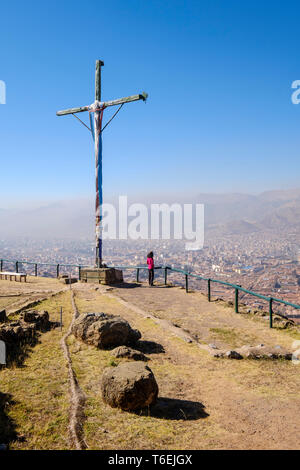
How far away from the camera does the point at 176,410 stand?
17.0 feet

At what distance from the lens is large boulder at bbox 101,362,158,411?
504 centimetres

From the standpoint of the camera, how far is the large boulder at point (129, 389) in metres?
5.04

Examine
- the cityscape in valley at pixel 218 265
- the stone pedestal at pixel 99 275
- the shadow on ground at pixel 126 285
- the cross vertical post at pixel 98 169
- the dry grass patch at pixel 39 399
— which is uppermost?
the cross vertical post at pixel 98 169

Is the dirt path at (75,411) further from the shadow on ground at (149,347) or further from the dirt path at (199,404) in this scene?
the shadow on ground at (149,347)

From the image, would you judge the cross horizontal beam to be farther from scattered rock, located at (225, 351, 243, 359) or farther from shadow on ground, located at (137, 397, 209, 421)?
shadow on ground, located at (137, 397, 209, 421)

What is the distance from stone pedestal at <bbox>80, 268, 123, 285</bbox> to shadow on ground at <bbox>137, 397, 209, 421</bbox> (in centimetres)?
1189

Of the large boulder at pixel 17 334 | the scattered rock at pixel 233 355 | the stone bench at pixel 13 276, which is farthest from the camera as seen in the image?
the stone bench at pixel 13 276

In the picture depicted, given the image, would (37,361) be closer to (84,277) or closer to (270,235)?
(84,277)

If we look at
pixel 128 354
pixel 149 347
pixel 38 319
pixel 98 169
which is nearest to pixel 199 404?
pixel 128 354

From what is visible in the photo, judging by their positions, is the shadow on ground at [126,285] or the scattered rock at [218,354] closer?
the scattered rock at [218,354]

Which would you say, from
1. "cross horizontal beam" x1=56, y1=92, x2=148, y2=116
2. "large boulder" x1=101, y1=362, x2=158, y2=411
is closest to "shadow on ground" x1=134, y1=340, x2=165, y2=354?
"large boulder" x1=101, y1=362, x2=158, y2=411

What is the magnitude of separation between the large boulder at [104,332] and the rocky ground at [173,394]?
201mm

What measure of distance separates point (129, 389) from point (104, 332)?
2.84 metres

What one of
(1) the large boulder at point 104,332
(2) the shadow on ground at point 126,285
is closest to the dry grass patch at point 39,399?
(1) the large boulder at point 104,332
